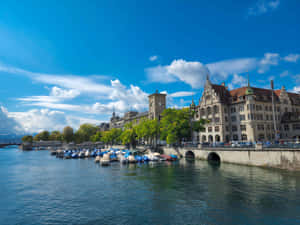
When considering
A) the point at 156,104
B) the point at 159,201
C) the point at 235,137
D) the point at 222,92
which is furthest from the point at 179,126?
the point at 156,104

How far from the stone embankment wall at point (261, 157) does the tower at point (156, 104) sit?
218ft

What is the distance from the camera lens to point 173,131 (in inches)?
3236

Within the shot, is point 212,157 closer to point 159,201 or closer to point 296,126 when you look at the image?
point 296,126

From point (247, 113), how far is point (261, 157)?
36.2 metres

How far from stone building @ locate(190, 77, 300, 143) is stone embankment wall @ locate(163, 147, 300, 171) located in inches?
944

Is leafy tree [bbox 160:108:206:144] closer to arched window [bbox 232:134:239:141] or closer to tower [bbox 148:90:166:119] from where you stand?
arched window [bbox 232:134:239:141]

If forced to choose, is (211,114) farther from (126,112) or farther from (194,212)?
(126,112)

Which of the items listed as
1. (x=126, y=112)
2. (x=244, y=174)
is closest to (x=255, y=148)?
(x=244, y=174)

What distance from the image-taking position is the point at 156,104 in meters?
134

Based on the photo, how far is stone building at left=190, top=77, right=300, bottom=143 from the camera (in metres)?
81.8

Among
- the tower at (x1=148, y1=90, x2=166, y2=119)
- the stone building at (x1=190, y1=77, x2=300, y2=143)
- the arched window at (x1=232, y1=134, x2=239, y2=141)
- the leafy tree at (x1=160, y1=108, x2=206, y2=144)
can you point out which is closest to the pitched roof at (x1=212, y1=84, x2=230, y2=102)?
the stone building at (x1=190, y1=77, x2=300, y2=143)

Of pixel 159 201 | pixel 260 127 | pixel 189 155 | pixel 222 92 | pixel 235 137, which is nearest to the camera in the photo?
pixel 159 201

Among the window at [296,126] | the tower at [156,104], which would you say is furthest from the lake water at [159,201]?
the tower at [156,104]

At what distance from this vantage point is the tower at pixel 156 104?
133750 millimetres
